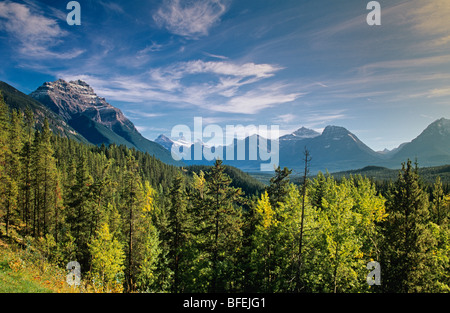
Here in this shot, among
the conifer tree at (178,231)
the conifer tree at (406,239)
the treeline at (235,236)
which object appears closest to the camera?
the conifer tree at (406,239)

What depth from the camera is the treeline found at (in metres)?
19.6

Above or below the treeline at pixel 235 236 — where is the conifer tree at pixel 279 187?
above

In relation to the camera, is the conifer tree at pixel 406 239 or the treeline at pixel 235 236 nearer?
the conifer tree at pixel 406 239

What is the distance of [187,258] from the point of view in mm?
25562

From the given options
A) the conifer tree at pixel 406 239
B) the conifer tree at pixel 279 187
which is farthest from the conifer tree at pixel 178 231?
the conifer tree at pixel 406 239

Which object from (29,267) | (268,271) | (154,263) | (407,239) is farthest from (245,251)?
(29,267)

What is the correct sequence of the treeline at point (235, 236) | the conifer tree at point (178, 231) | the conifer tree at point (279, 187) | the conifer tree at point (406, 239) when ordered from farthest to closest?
the conifer tree at point (279, 187) < the conifer tree at point (178, 231) < the treeline at point (235, 236) < the conifer tree at point (406, 239)

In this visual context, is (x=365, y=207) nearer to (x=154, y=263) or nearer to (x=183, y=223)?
(x=183, y=223)

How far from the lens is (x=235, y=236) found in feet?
77.9

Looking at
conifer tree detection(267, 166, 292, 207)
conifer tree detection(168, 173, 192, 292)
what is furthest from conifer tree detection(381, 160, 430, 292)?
conifer tree detection(168, 173, 192, 292)

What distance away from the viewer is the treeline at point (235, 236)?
19.6m

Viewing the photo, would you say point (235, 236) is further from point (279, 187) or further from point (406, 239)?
point (406, 239)

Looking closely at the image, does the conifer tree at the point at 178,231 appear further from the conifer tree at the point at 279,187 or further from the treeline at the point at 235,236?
the conifer tree at the point at 279,187
